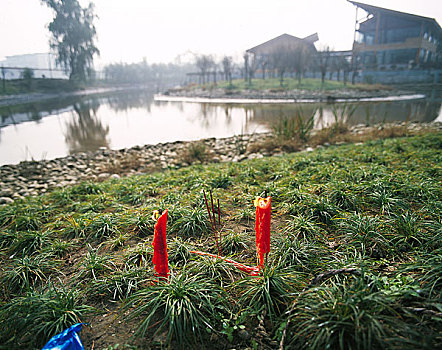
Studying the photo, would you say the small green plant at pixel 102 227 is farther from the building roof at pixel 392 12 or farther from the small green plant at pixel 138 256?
the building roof at pixel 392 12

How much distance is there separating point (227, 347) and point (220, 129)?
9.79 m

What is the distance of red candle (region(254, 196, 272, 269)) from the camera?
1592 millimetres

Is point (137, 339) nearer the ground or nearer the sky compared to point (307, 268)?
nearer the ground

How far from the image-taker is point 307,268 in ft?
5.85

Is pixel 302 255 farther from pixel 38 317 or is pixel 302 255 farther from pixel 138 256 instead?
pixel 38 317

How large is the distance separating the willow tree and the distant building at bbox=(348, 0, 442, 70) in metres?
36.6

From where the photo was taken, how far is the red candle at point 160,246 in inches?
62.5

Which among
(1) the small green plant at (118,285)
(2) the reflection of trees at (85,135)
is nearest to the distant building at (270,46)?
(2) the reflection of trees at (85,135)

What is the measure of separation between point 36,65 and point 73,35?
2532 centimetres

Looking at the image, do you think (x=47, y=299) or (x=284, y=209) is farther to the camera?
(x=284, y=209)

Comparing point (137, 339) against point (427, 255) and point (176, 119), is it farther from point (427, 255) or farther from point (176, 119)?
point (176, 119)

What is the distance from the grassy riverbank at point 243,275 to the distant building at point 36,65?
35574 mm

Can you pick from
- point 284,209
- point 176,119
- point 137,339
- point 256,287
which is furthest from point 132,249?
point 176,119

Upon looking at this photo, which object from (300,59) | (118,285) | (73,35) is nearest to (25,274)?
(118,285)
